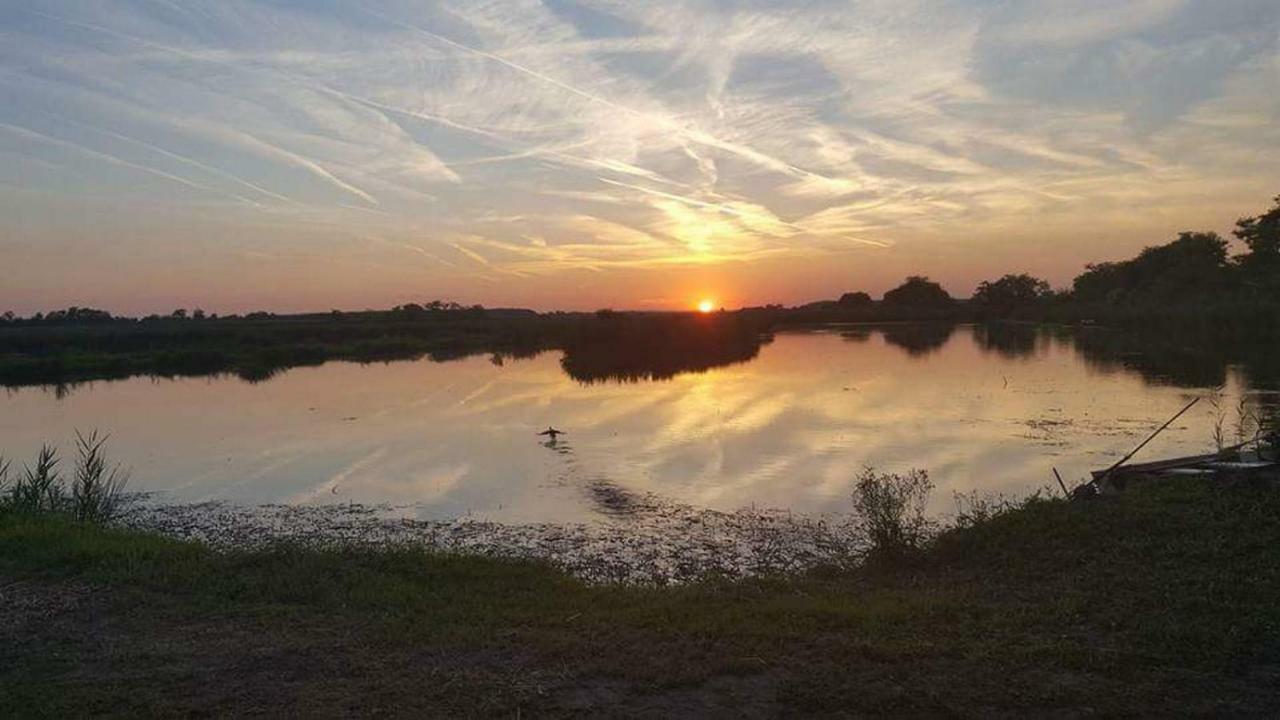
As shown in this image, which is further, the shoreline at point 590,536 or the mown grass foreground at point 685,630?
the shoreline at point 590,536

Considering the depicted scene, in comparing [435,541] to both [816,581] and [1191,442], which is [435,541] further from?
[1191,442]

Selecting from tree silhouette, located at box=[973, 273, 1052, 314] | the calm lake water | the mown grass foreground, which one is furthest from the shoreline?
tree silhouette, located at box=[973, 273, 1052, 314]

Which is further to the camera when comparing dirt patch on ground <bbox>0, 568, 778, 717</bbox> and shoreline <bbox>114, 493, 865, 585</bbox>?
shoreline <bbox>114, 493, 865, 585</bbox>

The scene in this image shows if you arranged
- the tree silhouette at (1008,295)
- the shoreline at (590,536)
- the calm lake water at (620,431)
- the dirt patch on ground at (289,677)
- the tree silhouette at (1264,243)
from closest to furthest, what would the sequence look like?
1. the dirt patch on ground at (289,677)
2. the shoreline at (590,536)
3. the calm lake water at (620,431)
4. the tree silhouette at (1264,243)
5. the tree silhouette at (1008,295)

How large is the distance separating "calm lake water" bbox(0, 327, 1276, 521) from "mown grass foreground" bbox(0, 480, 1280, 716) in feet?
16.6

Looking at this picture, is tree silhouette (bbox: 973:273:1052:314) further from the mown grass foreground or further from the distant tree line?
the mown grass foreground

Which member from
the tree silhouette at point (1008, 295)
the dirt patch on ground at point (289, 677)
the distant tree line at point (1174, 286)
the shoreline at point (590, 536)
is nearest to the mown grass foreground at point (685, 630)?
the dirt patch on ground at point (289, 677)

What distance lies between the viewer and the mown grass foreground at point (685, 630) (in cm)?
468

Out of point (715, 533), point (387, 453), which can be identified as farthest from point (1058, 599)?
point (387, 453)

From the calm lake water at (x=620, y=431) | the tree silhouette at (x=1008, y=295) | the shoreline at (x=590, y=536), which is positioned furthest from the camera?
the tree silhouette at (x=1008, y=295)

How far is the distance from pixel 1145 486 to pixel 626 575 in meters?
5.68

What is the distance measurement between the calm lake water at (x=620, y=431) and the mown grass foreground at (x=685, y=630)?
16.6 feet

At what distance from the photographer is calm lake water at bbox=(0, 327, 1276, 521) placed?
1488 cm

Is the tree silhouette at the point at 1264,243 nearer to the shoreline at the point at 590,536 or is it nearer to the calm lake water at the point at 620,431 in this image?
the calm lake water at the point at 620,431
